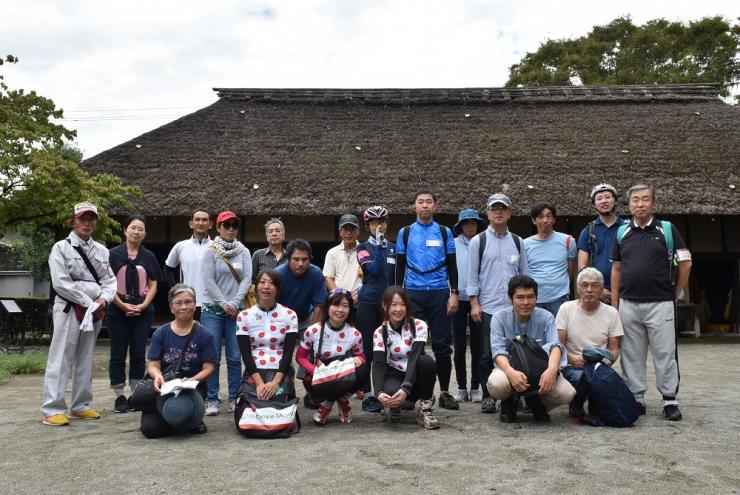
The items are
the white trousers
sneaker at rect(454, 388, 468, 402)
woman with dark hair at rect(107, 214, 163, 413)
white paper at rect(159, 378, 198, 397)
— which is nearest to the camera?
white paper at rect(159, 378, 198, 397)

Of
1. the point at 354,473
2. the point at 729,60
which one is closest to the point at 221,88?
the point at 354,473

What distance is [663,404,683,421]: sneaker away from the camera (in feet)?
12.6

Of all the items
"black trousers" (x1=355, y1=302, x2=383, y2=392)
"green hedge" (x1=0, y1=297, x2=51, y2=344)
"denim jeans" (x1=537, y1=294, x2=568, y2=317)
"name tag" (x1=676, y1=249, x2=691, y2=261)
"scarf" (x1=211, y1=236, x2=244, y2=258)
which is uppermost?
"scarf" (x1=211, y1=236, x2=244, y2=258)

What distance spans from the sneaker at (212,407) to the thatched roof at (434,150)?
6284 millimetres

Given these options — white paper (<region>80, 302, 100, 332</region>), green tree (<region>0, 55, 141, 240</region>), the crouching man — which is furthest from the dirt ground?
green tree (<region>0, 55, 141, 240</region>)

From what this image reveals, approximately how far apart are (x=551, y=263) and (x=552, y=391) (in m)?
1.22

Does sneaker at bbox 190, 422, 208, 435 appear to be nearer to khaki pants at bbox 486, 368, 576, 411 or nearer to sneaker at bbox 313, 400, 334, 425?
sneaker at bbox 313, 400, 334, 425

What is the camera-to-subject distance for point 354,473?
2.75 metres

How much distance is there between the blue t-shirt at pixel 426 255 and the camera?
445 centimetres

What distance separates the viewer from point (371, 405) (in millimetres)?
4273

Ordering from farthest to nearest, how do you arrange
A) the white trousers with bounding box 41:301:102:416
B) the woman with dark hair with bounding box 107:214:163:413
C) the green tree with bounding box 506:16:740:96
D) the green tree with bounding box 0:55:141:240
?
1. the green tree with bounding box 506:16:740:96
2. the green tree with bounding box 0:55:141:240
3. the woman with dark hair with bounding box 107:214:163:413
4. the white trousers with bounding box 41:301:102:416

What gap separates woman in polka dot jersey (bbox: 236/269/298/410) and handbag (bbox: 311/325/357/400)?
206mm

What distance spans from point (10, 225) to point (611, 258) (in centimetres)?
963

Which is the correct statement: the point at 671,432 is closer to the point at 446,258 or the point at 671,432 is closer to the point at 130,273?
the point at 446,258
